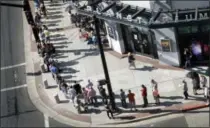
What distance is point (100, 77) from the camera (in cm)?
3681

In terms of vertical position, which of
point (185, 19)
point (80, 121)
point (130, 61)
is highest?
point (185, 19)

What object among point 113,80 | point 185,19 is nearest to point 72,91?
point 113,80

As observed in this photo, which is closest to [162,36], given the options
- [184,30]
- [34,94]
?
[184,30]

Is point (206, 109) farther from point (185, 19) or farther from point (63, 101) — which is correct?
point (63, 101)

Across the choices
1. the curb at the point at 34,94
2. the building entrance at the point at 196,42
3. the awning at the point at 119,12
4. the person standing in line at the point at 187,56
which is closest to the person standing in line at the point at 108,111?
the curb at the point at 34,94

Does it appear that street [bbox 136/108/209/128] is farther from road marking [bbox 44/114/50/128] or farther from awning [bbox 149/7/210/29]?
road marking [bbox 44/114/50/128]

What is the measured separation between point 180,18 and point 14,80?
567 inches

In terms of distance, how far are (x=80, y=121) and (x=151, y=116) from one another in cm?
470

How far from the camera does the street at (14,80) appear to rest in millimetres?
33281

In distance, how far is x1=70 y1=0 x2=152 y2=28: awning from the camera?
33.5 m

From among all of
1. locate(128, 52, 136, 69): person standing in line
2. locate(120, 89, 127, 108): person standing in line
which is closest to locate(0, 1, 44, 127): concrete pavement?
locate(120, 89, 127, 108): person standing in line

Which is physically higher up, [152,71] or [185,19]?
[185,19]

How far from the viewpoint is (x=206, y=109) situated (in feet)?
101

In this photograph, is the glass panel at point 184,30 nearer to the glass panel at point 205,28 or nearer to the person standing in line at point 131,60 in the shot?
the glass panel at point 205,28
